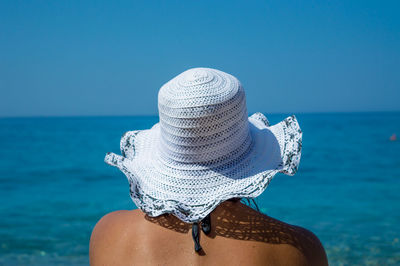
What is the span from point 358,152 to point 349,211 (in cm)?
998

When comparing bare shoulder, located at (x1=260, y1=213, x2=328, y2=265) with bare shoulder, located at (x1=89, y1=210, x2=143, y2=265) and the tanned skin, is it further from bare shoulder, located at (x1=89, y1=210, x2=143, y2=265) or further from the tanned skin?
bare shoulder, located at (x1=89, y1=210, x2=143, y2=265)

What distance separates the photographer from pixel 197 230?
115 cm

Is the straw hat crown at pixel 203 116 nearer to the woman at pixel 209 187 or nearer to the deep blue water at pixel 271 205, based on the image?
the woman at pixel 209 187

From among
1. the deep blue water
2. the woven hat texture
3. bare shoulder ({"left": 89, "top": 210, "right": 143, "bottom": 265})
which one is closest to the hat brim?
the woven hat texture

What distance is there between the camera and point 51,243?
503 cm

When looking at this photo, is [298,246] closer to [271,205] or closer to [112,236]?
[112,236]

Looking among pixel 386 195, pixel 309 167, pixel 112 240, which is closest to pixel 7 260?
pixel 112 240

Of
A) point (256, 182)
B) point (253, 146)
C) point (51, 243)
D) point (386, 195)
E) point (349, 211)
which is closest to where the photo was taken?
point (256, 182)

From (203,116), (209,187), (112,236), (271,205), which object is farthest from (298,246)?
(271,205)

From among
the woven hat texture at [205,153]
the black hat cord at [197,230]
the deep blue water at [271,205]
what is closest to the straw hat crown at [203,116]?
the woven hat texture at [205,153]

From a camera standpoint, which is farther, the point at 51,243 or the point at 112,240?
the point at 51,243

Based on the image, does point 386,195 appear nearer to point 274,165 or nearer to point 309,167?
point 309,167

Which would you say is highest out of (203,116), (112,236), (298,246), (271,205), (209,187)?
(203,116)

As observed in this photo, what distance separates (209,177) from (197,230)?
6.4 inches
